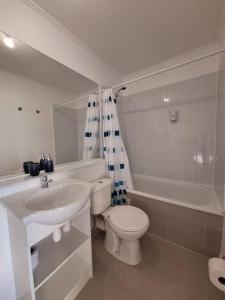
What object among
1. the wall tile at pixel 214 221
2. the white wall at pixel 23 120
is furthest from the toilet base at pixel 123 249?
the white wall at pixel 23 120

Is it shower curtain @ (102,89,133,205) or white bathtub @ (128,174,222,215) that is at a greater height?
shower curtain @ (102,89,133,205)

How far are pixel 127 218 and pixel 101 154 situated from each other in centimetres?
86

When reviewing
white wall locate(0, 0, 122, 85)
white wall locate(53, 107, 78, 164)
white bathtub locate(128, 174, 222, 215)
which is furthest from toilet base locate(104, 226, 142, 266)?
white wall locate(0, 0, 122, 85)

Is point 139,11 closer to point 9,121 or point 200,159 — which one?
point 9,121

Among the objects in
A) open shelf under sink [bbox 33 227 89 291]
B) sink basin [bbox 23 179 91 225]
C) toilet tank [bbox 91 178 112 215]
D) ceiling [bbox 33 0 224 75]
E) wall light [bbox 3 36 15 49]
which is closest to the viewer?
sink basin [bbox 23 179 91 225]

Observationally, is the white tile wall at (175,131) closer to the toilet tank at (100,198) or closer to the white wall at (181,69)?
the white wall at (181,69)

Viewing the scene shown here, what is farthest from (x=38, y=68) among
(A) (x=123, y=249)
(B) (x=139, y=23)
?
(A) (x=123, y=249)

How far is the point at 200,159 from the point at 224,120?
721 millimetres

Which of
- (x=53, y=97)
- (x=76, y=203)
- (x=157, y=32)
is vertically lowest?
(x=76, y=203)

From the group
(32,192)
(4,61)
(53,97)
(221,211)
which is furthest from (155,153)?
(4,61)

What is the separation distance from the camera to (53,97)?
1.39 metres

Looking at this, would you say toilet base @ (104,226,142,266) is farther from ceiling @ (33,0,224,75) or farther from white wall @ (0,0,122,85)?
ceiling @ (33,0,224,75)

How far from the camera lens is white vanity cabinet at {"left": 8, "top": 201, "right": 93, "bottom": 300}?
0.81 m

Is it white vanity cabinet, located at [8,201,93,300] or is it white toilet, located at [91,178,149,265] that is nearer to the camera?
white vanity cabinet, located at [8,201,93,300]
